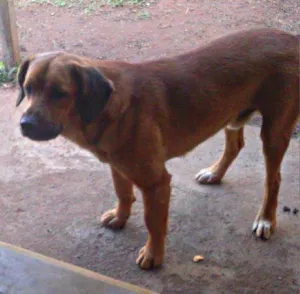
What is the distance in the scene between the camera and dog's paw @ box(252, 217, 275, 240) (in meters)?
3.60

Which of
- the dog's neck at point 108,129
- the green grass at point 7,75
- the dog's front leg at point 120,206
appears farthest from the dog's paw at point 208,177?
the green grass at point 7,75

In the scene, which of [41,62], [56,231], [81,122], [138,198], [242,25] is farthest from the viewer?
[242,25]

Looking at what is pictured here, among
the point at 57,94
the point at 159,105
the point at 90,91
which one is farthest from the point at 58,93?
the point at 159,105

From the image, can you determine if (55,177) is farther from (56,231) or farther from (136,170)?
(136,170)

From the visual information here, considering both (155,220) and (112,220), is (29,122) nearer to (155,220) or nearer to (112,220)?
(155,220)

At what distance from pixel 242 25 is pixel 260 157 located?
8.23ft

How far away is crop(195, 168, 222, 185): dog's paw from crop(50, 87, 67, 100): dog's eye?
5.65 ft

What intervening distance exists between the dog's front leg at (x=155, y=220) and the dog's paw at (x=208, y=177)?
0.94 meters

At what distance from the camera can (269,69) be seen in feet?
10.7

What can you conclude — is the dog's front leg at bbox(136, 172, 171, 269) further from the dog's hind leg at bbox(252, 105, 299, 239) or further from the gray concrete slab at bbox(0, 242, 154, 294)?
the gray concrete slab at bbox(0, 242, 154, 294)

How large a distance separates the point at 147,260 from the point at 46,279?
3.78ft

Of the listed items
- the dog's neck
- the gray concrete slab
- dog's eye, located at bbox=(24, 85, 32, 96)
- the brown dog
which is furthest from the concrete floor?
dog's eye, located at bbox=(24, 85, 32, 96)

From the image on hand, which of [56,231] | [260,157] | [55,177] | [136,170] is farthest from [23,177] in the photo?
[260,157]

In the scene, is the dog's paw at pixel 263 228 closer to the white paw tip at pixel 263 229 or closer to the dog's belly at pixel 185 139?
the white paw tip at pixel 263 229
